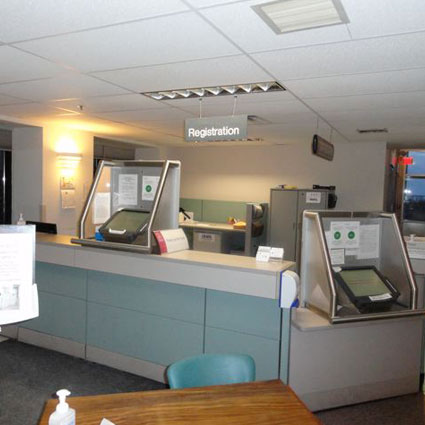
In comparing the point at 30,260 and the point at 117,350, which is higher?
the point at 30,260

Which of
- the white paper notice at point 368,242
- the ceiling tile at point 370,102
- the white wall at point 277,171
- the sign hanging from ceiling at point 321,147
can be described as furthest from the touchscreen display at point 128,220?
the white wall at point 277,171

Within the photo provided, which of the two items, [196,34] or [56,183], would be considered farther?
[56,183]

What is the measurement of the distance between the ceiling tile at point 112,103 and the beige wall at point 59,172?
1692 millimetres

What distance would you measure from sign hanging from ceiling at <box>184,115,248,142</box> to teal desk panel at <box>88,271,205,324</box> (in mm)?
1320

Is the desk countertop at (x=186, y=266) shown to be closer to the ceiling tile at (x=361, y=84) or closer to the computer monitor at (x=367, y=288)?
the computer monitor at (x=367, y=288)

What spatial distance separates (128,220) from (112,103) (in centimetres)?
146

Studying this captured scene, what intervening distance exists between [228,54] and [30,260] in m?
1.75

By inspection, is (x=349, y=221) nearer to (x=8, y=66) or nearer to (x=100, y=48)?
(x=100, y=48)

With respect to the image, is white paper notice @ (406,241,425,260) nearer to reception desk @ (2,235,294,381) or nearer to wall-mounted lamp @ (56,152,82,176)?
reception desk @ (2,235,294,381)

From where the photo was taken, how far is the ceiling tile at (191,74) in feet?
9.13

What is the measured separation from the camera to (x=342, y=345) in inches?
112

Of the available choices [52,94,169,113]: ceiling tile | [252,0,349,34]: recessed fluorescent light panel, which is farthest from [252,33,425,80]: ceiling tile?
[52,94,169,113]: ceiling tile

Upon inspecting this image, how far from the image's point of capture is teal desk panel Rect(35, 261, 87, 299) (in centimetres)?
357

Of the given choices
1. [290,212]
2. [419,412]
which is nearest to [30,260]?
[419,412]
